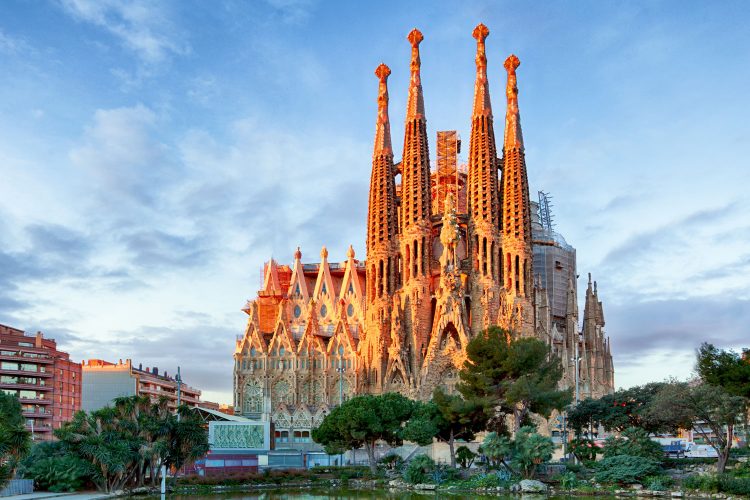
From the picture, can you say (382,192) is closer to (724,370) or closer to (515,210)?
(515,210)

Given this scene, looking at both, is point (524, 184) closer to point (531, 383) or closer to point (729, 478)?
point (531, 383)

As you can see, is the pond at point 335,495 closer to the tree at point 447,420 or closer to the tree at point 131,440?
the tree at point 131,440

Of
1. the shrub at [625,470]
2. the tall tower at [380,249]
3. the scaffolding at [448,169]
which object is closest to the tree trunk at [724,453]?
the shrub at [625,470]

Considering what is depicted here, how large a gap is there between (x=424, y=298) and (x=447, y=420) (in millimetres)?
29230

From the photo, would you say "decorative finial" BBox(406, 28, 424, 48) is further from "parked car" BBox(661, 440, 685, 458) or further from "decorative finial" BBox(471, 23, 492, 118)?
"parked car" BBox(661, 440, 685, 458)

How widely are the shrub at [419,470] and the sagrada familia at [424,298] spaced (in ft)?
88.8

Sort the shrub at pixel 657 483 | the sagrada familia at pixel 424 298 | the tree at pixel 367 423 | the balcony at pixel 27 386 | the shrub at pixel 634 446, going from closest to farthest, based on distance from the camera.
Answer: the shrub at pixel 657 483 → the shrub at pixel 634 446 → the tree at pixel 367 423 → the balcony at pixel 27 386 → the sagrada familia at pixel 424 298

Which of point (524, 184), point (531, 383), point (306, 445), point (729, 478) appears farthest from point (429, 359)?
point (729, 478)

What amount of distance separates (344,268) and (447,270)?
20.6 metres

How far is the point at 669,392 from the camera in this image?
45.9 meters

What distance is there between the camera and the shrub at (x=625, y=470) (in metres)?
44.0

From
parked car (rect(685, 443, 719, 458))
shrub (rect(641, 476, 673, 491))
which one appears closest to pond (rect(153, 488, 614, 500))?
shrub (rect(641, 476, 673, 491))

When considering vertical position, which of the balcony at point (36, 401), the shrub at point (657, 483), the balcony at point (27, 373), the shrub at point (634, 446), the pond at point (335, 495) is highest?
the balcony at point (27, 373)

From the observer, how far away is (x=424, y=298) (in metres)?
81.2
